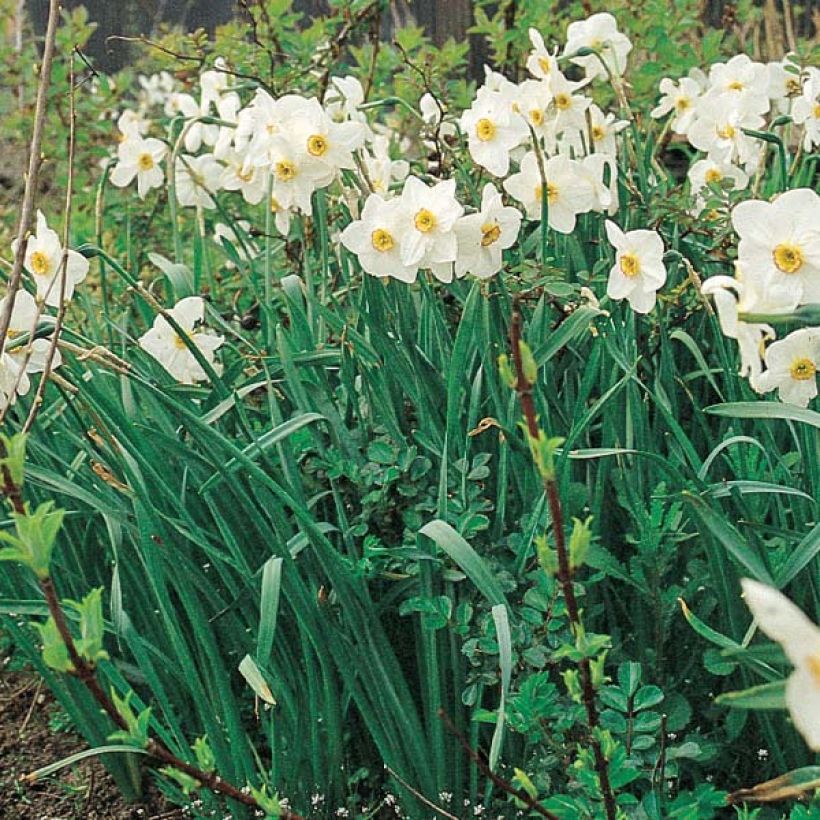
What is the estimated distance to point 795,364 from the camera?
127 centimetres

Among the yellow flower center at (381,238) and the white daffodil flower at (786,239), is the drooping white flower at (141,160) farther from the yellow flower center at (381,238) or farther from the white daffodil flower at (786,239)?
the white daffodil flower at (786,239)

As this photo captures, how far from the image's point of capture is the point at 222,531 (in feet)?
5.07

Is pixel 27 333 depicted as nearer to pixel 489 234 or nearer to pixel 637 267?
pixel 489 234

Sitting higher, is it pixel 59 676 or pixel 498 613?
pixel 498 613

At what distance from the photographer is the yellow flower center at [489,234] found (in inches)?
60.2

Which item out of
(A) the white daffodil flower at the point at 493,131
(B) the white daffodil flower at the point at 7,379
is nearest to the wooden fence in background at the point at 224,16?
(A) the white daffodil flower at the point at 493,131

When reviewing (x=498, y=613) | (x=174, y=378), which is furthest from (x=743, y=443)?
(x=174, y=378)

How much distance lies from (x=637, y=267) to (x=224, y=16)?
5.09 meters

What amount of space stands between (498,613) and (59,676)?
0.83 m

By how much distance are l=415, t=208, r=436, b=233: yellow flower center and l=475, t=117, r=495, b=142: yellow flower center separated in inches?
12.2

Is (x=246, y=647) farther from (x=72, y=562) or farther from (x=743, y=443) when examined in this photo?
(x=743, y=443)

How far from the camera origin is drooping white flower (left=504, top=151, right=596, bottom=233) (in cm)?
→ 169

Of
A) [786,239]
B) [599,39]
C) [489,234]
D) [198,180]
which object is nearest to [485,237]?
[489,234]

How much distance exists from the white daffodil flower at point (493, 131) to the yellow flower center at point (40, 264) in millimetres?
680
